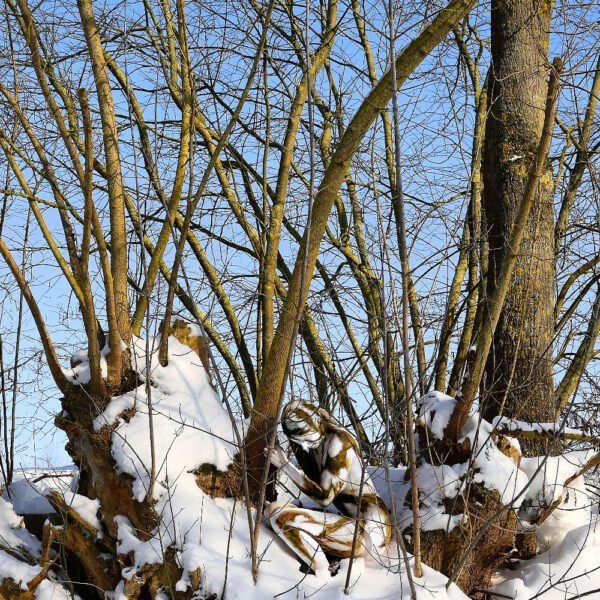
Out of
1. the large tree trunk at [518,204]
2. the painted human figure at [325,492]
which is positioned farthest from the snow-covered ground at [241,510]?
the large tree trunk at [518,204]

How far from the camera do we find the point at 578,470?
5.40 metres

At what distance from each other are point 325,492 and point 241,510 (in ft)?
1.70

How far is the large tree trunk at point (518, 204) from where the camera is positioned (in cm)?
588

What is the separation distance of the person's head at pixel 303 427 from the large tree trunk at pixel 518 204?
1499 mm

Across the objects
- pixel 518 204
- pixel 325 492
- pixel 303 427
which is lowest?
pixel 325 492

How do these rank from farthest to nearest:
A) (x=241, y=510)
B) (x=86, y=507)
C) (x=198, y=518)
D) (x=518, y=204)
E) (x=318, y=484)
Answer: (x=518, y=204) → (x=86, y=507) → (x=318, y=484) → (x=241, y=510) → (x=198, y=518)

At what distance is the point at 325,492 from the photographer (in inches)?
194

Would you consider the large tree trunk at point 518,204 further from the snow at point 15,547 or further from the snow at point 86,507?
the snow at point 15,547

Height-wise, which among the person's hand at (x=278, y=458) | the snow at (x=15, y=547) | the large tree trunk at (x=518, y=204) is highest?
the large tree trunk at (x=518, y=204)

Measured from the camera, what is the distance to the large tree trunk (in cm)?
588

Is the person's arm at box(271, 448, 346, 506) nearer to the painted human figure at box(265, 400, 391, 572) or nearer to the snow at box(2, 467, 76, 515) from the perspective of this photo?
the painted human figure at box(265, 400, 391, 572)

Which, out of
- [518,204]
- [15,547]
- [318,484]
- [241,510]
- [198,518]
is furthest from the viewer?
[518,204]

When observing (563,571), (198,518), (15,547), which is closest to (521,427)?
(563,571)

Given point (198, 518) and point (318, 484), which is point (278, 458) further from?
point (198, 518)
